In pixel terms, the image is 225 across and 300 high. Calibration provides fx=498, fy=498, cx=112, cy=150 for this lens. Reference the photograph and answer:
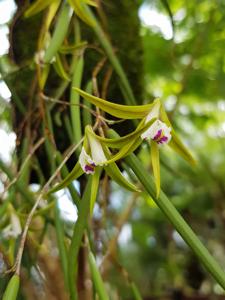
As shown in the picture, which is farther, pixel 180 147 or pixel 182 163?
pixel 182 163

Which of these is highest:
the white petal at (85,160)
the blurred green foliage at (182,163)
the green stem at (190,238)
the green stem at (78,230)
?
the blurred green foliage at (182,163)

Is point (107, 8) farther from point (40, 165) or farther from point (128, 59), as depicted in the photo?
point (40, 165)

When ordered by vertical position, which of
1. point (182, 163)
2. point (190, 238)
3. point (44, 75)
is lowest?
point (190, 238)

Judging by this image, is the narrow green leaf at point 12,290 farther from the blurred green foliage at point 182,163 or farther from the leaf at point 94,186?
the blurred green foliage at point 182,163

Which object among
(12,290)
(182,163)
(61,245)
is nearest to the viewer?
(12,290)

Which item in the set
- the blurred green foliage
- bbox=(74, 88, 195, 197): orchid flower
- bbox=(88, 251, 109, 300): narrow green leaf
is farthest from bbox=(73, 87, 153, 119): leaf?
the blurred green foliage

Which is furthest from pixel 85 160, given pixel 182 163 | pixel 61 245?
pixel 182 163

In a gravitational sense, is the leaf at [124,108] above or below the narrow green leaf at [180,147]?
above

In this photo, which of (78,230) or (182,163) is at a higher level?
(182,163)

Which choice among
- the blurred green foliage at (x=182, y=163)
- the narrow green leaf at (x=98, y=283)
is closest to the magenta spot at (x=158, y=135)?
the narrow green leaf at (x=98, y=283)

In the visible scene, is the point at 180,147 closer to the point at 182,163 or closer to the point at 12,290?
the point at 12,290

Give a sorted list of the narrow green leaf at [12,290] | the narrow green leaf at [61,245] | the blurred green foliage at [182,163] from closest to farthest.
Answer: the narrow green leaf at [12,290]
the narrow green leaf at [61,245]
the blurred green foliage at [182,163]

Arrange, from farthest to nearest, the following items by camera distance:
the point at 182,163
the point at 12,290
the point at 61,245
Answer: the point at 182,163
the point at 61,245
the point at 12,290
